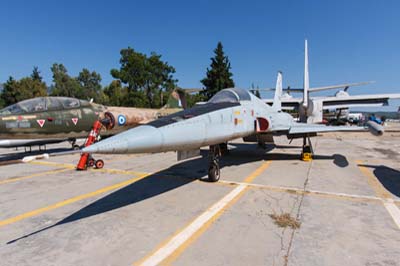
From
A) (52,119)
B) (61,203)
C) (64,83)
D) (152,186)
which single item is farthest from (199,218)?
(64,83)

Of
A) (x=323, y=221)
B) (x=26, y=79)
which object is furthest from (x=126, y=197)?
(x=26, y=79)

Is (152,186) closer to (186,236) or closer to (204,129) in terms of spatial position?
(204,129)

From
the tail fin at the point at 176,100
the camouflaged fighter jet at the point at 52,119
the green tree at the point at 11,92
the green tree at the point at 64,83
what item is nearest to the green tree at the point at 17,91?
the green tree at the point at 11,92

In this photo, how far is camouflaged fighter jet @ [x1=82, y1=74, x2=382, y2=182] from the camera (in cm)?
317

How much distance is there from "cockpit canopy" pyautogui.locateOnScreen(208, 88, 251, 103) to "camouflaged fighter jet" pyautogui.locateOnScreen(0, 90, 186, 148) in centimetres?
433

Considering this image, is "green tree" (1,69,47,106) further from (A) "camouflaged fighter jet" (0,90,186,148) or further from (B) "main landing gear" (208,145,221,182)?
(B) "main landing gear" (208,145,221,182)

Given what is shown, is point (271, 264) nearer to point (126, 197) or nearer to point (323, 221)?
point (323, 221)

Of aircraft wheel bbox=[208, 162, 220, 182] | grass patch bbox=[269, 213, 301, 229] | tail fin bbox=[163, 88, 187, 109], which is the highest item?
tail fin bbox=[163, 88, 187, 109]

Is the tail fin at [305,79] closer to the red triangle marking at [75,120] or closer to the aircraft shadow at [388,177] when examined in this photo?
the aircraft shadow at [388,177]

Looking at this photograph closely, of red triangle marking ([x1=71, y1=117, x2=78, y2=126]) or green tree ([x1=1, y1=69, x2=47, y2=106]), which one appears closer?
red triangle marking ([x1=71, y1=117, x2=78, y2=126])

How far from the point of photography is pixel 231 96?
629 cm

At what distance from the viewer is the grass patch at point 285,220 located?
3639 mm

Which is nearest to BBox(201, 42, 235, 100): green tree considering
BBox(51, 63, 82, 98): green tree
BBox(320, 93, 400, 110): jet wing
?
BBox(320, 93, 400, 110): jet wing

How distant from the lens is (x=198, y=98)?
171 feet
